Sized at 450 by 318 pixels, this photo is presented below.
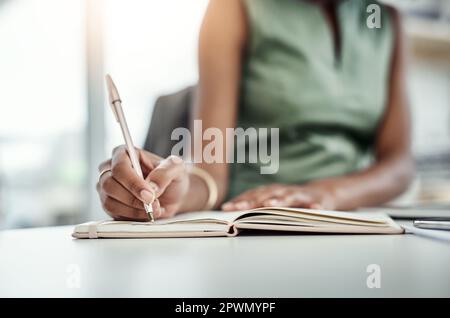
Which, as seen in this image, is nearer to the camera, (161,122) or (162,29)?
(161,122)

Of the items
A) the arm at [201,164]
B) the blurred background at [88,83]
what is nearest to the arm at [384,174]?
the arm at [201,164]

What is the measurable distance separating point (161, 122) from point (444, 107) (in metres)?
1.21

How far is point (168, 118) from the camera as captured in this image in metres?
1.18

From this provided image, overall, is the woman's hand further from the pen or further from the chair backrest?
the chair backrest

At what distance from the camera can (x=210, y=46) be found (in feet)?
3.63

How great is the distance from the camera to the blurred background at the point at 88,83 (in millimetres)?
1810

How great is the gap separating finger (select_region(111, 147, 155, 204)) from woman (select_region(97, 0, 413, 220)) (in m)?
0.43

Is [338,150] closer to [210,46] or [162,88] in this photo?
[210,46]

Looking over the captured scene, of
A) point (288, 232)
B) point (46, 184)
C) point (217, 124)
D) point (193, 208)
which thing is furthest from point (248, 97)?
point (46, 184)

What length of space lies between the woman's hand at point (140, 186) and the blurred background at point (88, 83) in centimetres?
→ 92

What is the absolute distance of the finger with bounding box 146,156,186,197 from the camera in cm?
59
